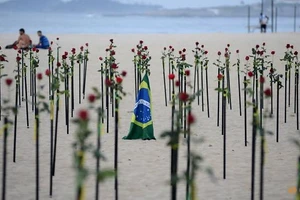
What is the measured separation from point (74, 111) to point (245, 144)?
15.0ft

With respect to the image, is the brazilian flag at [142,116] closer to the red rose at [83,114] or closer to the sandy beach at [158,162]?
the sandy beach at [158,162]

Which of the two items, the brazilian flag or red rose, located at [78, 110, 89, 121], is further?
the brazilian flag

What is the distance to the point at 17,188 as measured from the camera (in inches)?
336

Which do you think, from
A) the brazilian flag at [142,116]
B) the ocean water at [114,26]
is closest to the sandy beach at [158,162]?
the brazilian flag at [142,116]

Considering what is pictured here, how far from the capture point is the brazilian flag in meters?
10.9

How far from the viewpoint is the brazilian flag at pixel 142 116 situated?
1088 centimetres

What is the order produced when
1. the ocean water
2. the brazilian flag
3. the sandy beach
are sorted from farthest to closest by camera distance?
the ocean water, the brazilian flag, the sandy beach

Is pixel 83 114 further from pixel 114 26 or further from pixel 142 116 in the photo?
pixel 114 26

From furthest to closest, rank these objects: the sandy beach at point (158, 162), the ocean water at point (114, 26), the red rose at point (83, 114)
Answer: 1. the ocean water at point (114, 26)
2. the sandy beach at point (158, 162)
3. the red rose at point (83, 114)

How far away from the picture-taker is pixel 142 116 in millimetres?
10961

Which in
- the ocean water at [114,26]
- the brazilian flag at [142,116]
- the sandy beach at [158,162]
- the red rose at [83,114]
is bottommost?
the sandy beach at [158,162]

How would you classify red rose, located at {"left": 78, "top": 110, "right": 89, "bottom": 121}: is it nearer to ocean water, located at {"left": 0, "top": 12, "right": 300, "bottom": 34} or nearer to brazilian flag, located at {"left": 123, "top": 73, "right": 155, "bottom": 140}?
brazilian flag, located at {"left": 123, "top": 73, "right": 155, "bottom": 140}

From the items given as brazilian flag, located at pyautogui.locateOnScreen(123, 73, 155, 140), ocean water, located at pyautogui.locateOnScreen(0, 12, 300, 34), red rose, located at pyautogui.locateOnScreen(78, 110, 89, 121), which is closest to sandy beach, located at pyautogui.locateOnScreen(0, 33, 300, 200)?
brazilian flag, located at pyautogui.locateOnScreen(123, 73, 155, 140)

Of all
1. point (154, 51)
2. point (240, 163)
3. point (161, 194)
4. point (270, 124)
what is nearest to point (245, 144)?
point (240, 163)
